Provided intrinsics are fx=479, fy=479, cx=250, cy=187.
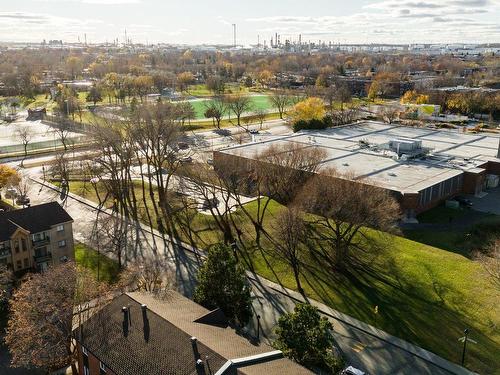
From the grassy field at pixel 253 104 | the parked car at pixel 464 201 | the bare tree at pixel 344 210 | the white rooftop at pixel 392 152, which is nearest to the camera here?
the bare tree at pixel 344 210

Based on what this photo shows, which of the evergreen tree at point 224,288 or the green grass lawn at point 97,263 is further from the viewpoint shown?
the green grass lawn at point 97,263

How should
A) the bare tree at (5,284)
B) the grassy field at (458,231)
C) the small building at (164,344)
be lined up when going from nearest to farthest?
the small building at (164,344) → the bare tree at (5,284) → the grassy field at (458,231)

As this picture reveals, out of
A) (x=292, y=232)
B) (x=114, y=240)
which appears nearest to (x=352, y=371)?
(x=292, y=232)

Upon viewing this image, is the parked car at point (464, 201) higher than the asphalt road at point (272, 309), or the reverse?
the parked car at point (464, 201)

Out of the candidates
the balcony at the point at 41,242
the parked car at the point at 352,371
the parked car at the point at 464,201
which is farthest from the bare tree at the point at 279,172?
the parked car at the point at 352,371

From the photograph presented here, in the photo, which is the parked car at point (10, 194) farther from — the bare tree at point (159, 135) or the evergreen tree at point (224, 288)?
the evergreen tree at point (224, 288)

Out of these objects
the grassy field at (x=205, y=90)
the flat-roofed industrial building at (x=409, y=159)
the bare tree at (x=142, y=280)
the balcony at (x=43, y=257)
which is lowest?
the balcony at (x=43, y=257)
